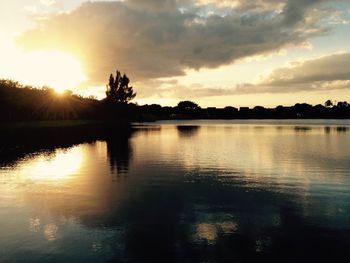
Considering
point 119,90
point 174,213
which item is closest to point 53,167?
point 174,213

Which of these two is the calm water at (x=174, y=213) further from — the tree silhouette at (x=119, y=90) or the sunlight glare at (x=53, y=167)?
the tree silhouette at (x=119, y=90)

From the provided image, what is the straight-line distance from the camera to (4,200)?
65.4 feet

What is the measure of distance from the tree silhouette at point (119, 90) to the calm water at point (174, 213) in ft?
423

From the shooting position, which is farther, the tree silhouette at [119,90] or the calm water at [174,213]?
the tree silhouette at [119,90]

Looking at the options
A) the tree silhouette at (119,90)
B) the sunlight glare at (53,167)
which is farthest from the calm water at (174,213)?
the tree silhouette at (119,90)

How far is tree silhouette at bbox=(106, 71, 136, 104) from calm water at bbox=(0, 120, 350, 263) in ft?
423

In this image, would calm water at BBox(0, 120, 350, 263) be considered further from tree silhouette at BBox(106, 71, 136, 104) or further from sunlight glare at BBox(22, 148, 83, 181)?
tree silhouette at BBox(106, 71, 136, 104)

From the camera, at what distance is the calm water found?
12.4 meters

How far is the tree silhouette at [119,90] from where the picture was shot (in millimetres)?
159375

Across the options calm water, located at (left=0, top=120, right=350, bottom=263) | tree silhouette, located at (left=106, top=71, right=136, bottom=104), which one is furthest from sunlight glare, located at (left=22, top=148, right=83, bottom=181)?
tree silhouette, located at (left=106, top=71, right=136, bottom=104)

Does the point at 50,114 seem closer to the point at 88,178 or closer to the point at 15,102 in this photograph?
the point at 15,102

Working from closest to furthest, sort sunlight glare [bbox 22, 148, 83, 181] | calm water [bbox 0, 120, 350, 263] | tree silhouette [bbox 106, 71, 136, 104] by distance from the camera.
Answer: calm water [bbox 0, 120, 350, 263] < sunlight glare [bbox 22, 148, 83, 181] < tree silhouette [bbox 106, 71, 136, 104]

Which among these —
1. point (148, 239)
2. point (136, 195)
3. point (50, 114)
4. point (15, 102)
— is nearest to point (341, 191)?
point (136, 195)

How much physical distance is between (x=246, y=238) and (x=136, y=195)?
9168 millimetres
